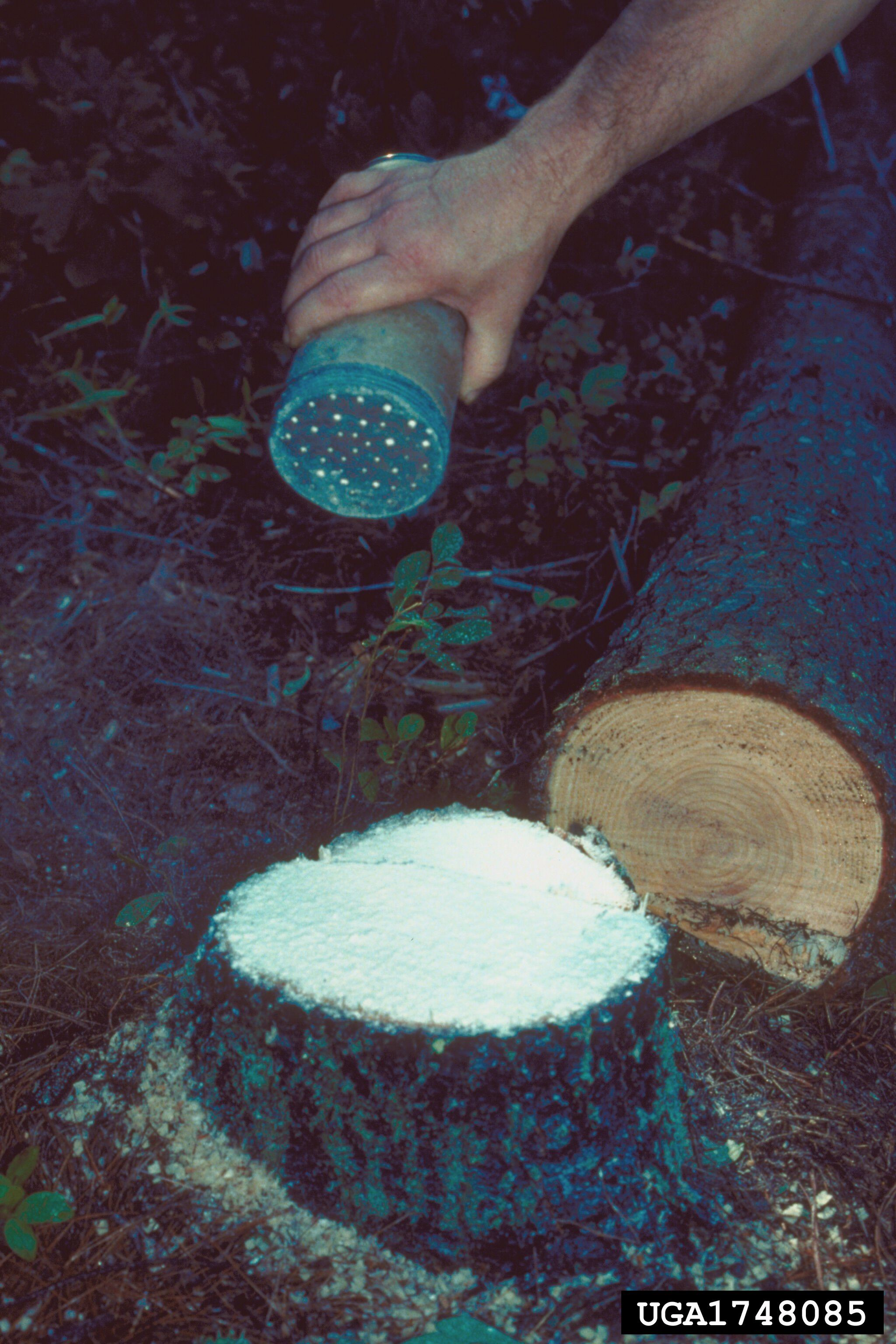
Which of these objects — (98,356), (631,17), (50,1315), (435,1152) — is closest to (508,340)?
(631,17)

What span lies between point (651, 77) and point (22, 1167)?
2.67 m

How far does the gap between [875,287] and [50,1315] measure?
11.9ft

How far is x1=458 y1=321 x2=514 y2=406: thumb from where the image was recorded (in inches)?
80.4

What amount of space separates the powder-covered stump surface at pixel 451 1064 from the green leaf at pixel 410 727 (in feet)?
1.92

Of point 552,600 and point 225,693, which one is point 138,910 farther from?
point 552,600

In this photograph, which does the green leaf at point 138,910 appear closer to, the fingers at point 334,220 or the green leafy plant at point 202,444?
the green leafy plant at point 202,444

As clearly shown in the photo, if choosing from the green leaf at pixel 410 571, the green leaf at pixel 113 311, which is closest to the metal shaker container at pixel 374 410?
the green leaf at pixel 410 571

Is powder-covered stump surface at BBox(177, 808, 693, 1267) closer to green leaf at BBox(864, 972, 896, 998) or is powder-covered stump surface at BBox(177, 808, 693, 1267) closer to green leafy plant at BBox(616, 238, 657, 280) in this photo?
green leaf at BBox(864, 972, 896, 998)

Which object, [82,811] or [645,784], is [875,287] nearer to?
[645,784]

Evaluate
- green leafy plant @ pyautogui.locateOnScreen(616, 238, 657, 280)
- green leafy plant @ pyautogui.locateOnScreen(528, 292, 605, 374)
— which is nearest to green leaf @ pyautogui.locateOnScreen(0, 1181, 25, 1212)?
green leafy plant @ pyautogui.locateOnScreen(528, 292, 605, 374)

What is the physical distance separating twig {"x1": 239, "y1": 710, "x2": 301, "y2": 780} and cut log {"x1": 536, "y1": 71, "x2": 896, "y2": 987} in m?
0.74

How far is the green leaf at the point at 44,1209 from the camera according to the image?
4.18 feet

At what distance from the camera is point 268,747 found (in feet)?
7.43

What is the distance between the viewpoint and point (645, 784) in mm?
1757
